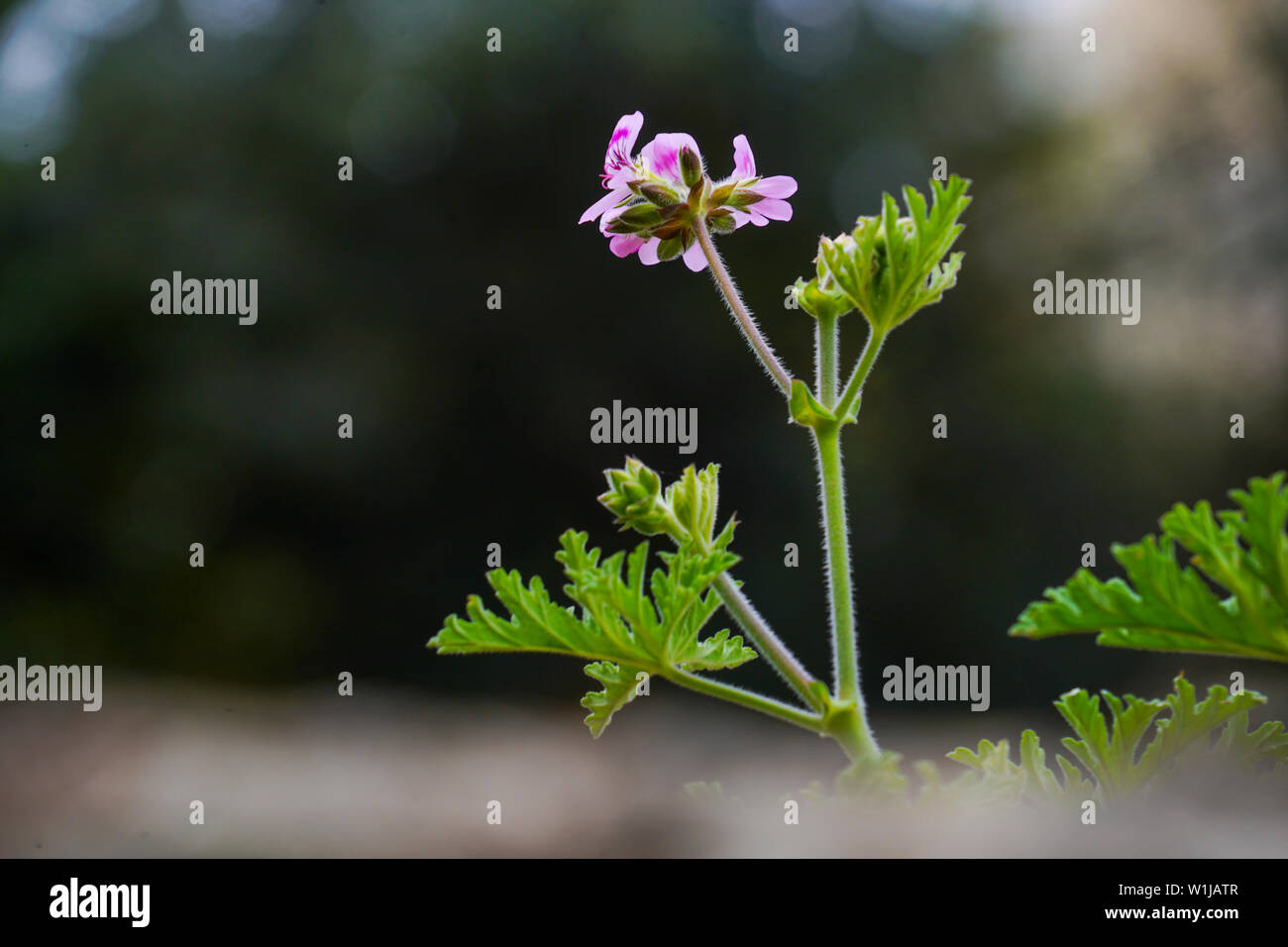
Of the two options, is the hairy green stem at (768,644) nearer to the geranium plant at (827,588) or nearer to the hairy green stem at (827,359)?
the geranium plant at (827,588)

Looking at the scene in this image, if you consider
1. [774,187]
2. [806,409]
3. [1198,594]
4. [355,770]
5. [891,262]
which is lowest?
[355,770]

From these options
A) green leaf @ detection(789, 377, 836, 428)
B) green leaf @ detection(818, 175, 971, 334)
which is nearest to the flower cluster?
green leaf @ detection(818, 175, 971, 334)

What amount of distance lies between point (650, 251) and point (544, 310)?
6068 mm

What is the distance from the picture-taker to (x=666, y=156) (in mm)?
1037

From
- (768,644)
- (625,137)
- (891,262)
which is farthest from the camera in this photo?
(625,137)

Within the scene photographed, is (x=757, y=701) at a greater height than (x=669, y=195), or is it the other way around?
(x=669, y=195)

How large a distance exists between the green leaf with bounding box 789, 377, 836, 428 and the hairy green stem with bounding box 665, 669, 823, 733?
20 centimetres

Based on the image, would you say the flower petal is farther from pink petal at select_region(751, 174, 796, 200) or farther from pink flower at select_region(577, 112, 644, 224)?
pink flower at select_region(577, 112, 644, 224)

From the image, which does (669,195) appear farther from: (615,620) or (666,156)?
(615,620)

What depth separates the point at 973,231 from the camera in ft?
23.2

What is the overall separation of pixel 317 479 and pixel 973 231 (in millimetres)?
4261

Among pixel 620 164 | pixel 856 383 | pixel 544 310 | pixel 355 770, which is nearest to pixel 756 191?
pixel 620 164

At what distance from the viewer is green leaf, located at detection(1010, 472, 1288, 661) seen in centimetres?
69
